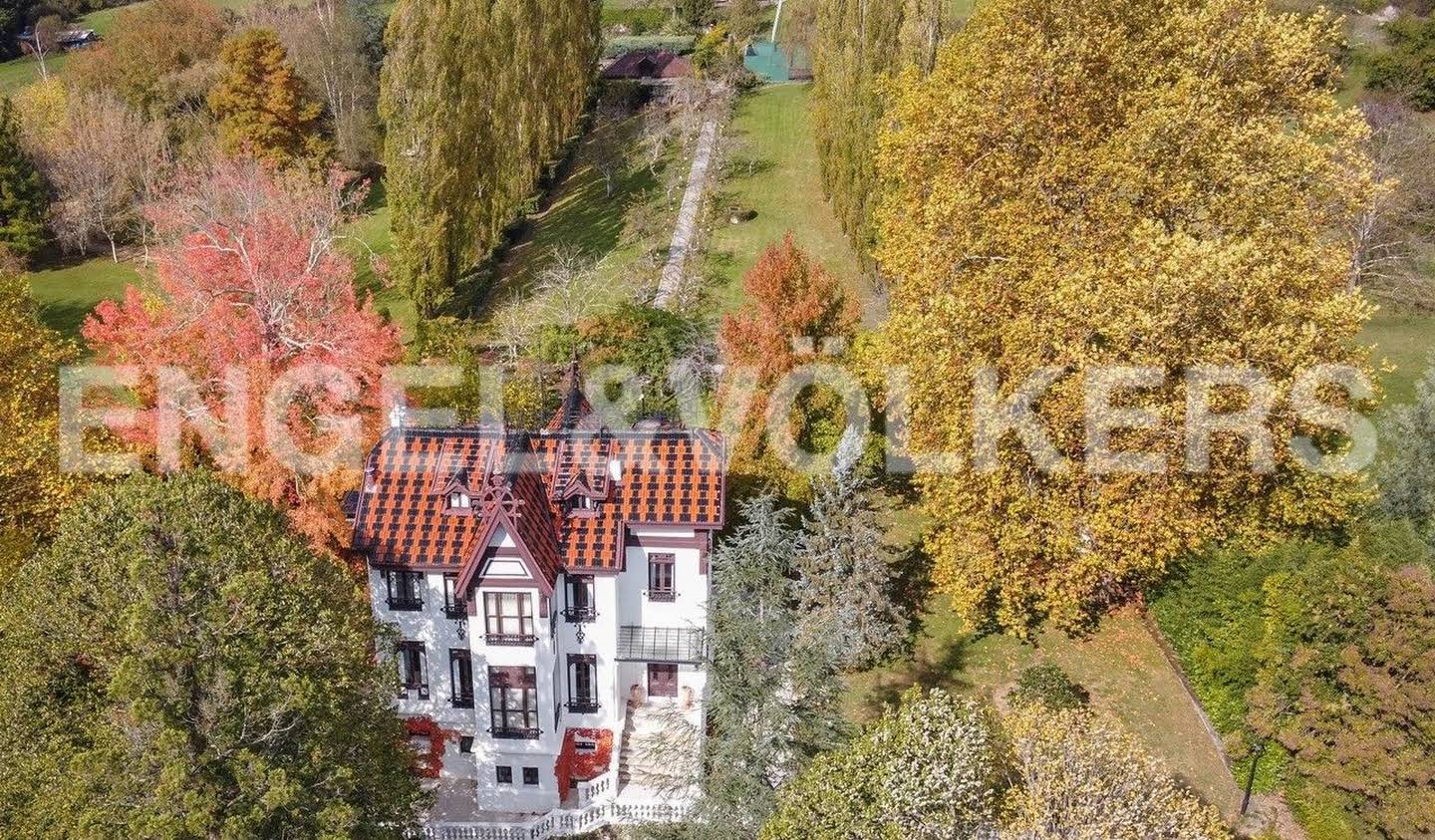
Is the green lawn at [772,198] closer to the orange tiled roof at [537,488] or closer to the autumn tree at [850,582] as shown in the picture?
the autumn tree at [850,582]

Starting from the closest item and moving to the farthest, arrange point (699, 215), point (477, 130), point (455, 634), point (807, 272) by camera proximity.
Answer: point (455, 634)
point (807, 272)
point (477, 130)
point (699, 215)

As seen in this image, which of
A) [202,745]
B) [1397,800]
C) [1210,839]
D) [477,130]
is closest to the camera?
[202,745]

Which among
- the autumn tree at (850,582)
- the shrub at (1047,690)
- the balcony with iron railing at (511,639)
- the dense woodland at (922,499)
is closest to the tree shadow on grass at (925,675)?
the dense woodland at (922,499)

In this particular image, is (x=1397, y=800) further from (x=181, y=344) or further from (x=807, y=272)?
(x=181, y=344)

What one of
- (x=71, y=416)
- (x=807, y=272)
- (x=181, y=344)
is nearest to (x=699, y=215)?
(x=807, y=272)

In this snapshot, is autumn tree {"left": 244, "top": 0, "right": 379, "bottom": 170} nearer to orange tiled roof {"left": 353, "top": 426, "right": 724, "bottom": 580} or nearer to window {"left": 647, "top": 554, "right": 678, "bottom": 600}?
orange tiled roof {"left": 353, "top": 426, "right": 724, "bottom": 580}

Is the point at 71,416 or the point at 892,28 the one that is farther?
the point at 892,28
